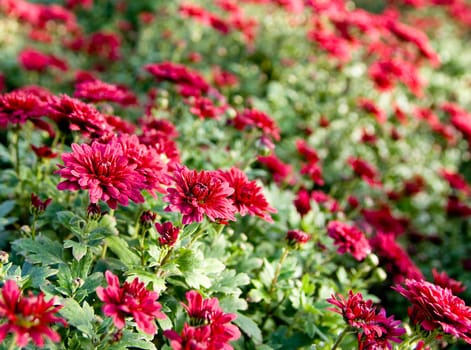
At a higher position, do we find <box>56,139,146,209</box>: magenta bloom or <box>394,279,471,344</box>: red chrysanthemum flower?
<box>56,139,146,209</box>: magenta bloom

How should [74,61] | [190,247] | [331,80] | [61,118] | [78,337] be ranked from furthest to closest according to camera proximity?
[74,61], [331,80], [61,118], [190,247], [78,337]

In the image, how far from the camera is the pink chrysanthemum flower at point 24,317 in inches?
48.3

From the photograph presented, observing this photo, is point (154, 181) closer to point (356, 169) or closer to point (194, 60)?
point (356, 169)

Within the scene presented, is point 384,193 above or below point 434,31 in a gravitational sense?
below

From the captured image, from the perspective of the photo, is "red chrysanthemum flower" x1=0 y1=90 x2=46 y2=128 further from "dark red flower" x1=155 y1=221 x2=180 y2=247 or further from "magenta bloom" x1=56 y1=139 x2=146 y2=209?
"dark red flower" x1=155 y1=221 x2=180 y2=247

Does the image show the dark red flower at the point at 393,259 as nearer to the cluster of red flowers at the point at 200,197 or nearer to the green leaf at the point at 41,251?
the cluster of red flowers at the point at 200,197

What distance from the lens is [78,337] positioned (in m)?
1.70

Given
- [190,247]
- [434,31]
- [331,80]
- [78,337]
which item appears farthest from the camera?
[434,31]

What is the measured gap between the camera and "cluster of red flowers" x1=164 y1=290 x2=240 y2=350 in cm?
140

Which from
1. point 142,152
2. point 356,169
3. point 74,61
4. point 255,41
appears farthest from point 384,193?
point 74,61

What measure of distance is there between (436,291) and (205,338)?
0.87m

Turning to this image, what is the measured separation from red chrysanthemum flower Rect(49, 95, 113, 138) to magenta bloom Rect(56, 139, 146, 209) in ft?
0.95

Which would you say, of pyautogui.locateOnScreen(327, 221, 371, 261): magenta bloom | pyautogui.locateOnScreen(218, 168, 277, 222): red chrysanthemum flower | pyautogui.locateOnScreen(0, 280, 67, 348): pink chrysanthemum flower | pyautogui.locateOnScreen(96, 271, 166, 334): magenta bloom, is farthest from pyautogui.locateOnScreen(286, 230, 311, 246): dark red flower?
pyautogui.locateOnScreen(0, 280, 67, 348): pink chrysanthemum flower

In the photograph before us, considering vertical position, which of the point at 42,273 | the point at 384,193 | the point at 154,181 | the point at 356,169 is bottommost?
the point at 384,193
